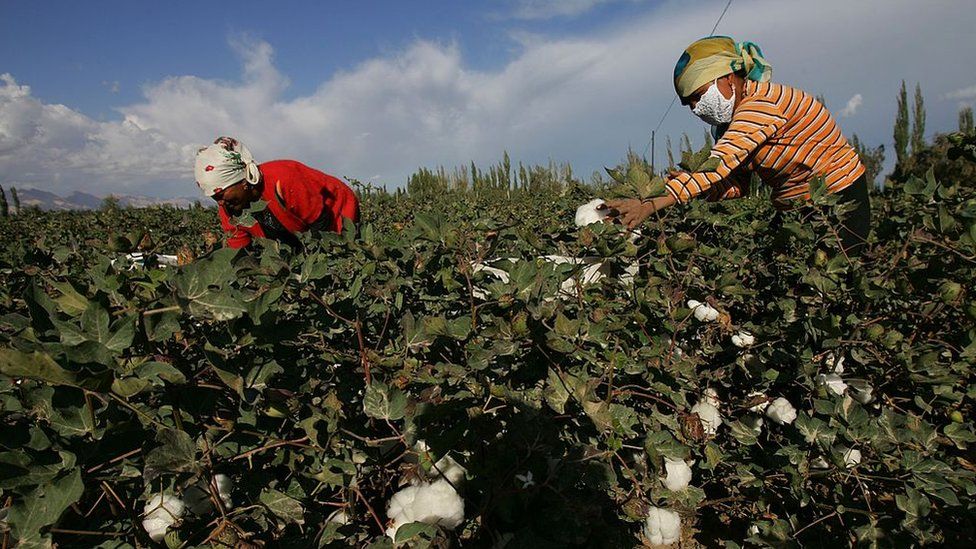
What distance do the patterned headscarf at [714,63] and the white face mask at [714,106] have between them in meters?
0.05

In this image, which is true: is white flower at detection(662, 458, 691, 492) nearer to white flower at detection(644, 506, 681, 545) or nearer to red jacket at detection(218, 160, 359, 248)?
white flower at detection(644, 506, 681, 545)

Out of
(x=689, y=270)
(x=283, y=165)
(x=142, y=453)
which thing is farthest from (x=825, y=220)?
(x=283, y=165)

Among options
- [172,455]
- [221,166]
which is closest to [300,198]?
[221,166]

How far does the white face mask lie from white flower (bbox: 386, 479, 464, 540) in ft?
6.19

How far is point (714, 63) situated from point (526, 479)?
1.86 m

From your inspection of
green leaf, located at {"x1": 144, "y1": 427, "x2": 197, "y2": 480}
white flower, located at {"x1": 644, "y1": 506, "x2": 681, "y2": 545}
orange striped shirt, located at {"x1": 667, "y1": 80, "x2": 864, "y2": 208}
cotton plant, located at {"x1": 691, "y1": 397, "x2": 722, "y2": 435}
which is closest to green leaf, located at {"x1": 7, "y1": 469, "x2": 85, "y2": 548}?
green leaf, located at {"x1": 144, "y1": 427, "x2": 197, "y2": 480}

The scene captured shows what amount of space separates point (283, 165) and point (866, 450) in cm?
326

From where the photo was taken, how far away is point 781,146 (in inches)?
88.0

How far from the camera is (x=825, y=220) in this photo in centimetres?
147

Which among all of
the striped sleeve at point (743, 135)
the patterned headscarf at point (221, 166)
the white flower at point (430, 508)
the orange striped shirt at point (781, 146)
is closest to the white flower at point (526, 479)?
the white flower at point (430, 508)

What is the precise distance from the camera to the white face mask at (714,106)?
212 cm

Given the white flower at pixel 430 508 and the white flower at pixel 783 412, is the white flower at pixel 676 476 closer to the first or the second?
the white flower at pixel 783 412

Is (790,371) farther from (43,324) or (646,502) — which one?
(43,324)

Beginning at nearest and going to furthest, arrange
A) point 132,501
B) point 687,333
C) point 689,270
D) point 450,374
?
point 132,501 < point 450,374 < point 689,270 < point 687,333
